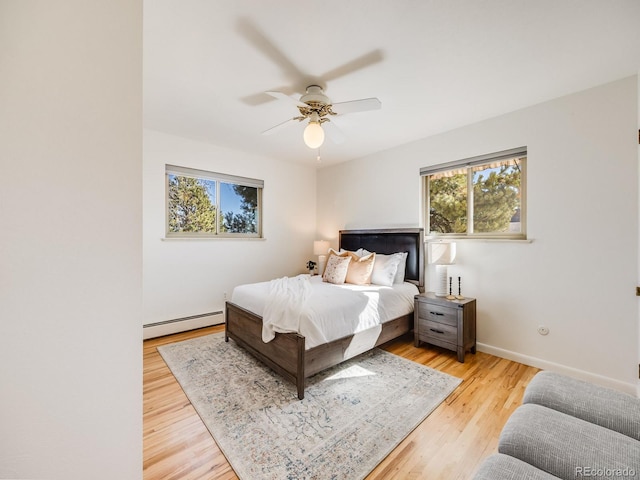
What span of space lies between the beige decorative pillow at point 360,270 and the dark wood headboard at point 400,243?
47 centimetres

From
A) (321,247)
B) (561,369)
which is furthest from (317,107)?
(561,369)

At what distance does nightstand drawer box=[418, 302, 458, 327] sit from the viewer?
2781mm

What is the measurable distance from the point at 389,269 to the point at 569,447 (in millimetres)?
2491

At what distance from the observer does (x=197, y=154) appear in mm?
3705

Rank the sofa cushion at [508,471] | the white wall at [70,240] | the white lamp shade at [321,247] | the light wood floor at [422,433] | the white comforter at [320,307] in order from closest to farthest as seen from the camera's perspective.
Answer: the white wall at [70,240], the sofa cushion at [508,471], the light wood floor at [422,433], the white comforter at [320,307], the white lamp shade at [321,247]

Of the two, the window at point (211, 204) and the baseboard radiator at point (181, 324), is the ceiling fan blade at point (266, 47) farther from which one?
the baseboard radiator at point (181, 324)

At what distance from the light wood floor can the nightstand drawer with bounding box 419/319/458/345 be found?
29 centimetres

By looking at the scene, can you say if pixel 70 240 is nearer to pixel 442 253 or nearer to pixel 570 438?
pixel 570 438

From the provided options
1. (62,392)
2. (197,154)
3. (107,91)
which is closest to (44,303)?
(62,392)

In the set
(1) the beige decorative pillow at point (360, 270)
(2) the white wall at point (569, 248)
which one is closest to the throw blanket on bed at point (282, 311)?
(1) the beige decorative pillow at point (360, 270)

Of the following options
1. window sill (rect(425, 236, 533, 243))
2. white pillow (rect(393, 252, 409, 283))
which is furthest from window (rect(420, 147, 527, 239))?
white pillow (rect(393, 252, 409, 283))

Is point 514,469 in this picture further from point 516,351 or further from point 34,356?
point 516,351

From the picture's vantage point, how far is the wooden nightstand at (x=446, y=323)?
2.74m

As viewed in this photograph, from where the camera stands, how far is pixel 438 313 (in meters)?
2.91
